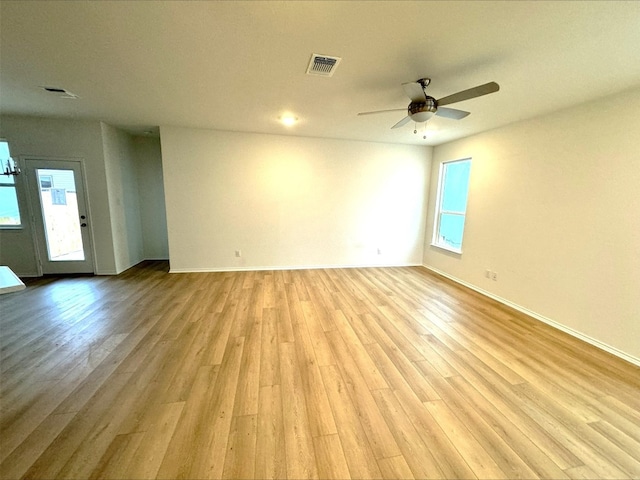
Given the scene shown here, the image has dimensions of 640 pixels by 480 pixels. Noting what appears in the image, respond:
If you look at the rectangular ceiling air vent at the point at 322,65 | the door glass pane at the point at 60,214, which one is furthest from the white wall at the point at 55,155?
the rectangular ceiling air vent at the point at 322,65

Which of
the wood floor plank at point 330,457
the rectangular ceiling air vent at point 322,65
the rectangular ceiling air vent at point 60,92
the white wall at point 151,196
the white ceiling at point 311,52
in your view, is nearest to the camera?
the wood floor plank at point 330,457

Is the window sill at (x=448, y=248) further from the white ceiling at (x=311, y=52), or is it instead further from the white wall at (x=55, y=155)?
the white wall at (x=55, y=155)

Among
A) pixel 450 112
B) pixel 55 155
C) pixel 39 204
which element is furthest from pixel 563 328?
pixel 39 204

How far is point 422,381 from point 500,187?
3.25m

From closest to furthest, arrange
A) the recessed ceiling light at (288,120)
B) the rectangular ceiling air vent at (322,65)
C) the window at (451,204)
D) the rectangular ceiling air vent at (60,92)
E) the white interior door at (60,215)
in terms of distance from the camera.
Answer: the rectangular ceiling air vent at (322,65)
the rectangular ceiling air vent at (60,92)
the recessed ceiling light at (288,120)
the white interior door at (60,215)
the window at (451,204)

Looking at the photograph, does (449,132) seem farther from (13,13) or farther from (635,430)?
(13,13)

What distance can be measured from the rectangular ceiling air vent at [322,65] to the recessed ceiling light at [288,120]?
132 centimetres

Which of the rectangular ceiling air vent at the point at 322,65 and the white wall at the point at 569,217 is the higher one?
the rectangular ceiling air vent at the point at 322,65

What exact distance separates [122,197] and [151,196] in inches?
28.2

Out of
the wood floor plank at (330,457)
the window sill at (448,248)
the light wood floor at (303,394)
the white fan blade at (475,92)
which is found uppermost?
the white fan blade at (475,92)

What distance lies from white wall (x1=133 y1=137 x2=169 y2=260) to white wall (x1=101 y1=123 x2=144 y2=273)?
0.37 feet

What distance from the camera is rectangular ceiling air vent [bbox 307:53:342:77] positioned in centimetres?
206

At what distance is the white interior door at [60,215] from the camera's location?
4160 mm

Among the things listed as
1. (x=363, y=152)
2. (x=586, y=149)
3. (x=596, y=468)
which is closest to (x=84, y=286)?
(x=363, y=152)
